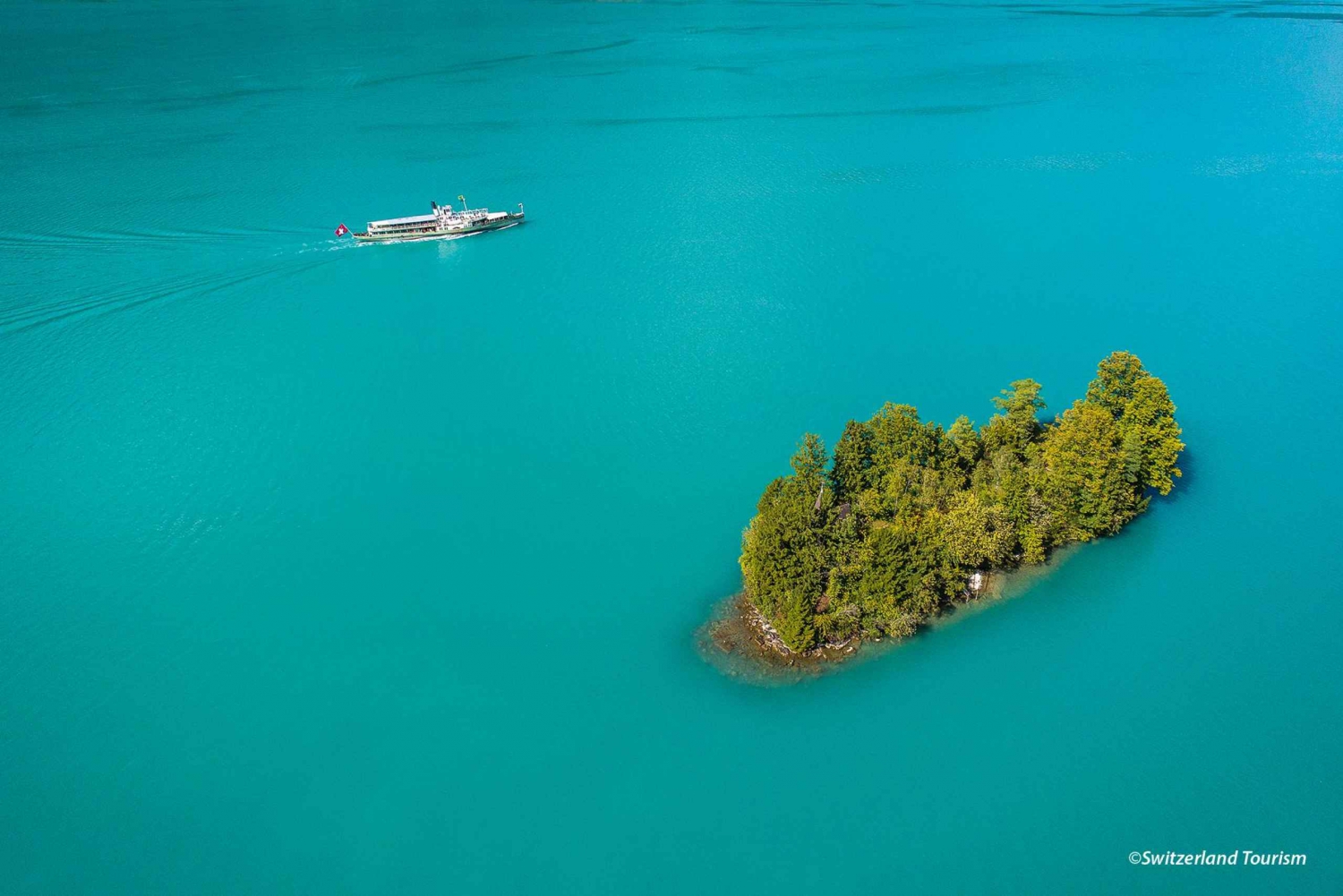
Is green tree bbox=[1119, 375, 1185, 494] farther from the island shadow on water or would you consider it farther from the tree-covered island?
the island shadow on water

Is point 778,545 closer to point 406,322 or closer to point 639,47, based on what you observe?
point 406,322

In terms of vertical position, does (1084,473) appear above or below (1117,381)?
below

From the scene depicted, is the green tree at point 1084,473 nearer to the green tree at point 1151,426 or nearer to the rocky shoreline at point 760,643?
the green tree at point 1151,426

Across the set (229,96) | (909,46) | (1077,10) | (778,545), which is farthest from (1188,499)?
(1077,10)

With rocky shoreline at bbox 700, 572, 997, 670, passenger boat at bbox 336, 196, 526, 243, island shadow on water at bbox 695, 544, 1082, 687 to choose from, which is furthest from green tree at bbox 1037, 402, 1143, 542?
passenger boat at bbox 336, 196, 526, 243

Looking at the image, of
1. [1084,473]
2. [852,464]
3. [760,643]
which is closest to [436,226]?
[852,464]

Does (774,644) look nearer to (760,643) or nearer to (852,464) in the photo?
(760,643)
